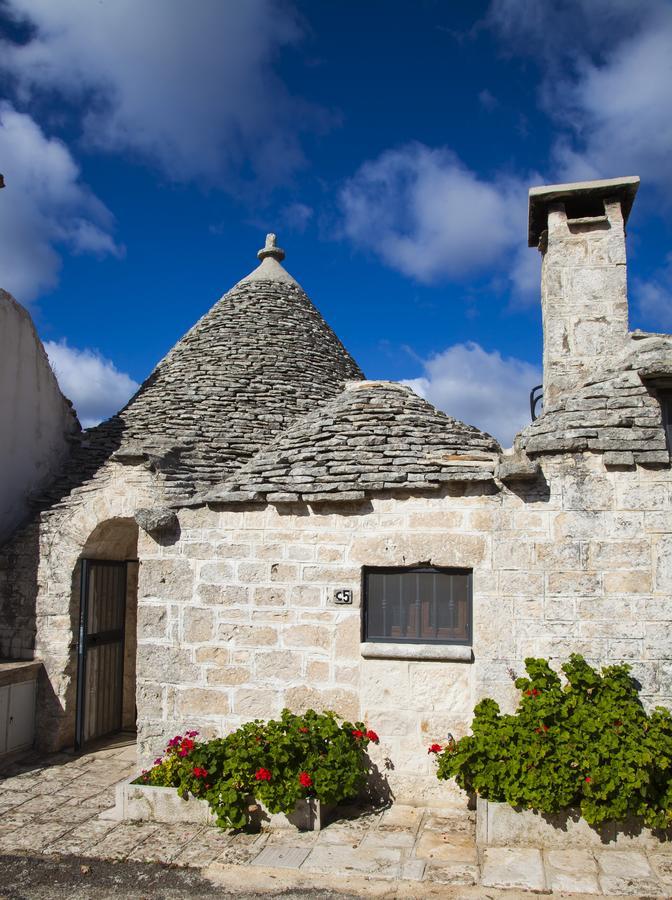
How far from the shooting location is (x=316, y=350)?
11438mm

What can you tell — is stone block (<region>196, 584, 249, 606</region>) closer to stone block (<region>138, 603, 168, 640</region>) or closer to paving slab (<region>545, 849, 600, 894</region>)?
stone block (<region>138, 603, 168, 640</region>)

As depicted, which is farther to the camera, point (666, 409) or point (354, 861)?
point (666, 409)

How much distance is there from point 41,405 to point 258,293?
425 centimetres

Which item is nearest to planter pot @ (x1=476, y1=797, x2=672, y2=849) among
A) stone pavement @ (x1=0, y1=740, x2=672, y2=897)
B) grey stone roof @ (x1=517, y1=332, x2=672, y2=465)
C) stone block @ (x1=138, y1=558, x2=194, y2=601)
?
stone pavement @ (x1=0, y1=740, x2=672, y2=897)

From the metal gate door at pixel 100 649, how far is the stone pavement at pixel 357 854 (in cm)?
187

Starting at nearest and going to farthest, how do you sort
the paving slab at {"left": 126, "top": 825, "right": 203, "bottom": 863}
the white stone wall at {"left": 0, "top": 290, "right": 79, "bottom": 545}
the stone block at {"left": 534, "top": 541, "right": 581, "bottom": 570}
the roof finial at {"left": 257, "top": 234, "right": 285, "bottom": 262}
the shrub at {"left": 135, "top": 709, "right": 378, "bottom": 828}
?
the paving slab at {"left": 126, "top": 825, "right": 203, "bottom": 863}, the shrub at {"left": 135, "top": 709, "right": 378, "bottom": 828}, the stone block at {"left": 534, "top": 541, "right": 581, "bottom": 570}, the white stone wall at {"left": 0, "top": 290, "right": 79, "bottom": 545}, the roof finial at {"left": 257, "top": 234, "right": 285, "bottom": 262}

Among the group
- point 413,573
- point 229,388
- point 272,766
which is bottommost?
point 272,766

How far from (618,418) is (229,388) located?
581cm

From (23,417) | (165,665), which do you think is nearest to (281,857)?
(165,665)

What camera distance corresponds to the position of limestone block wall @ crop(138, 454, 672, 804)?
5.73 meters

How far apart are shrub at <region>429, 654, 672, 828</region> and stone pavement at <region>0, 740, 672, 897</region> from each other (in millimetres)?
344

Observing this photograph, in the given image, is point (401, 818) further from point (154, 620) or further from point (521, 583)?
point (154, 620)

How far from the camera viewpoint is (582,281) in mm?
7234

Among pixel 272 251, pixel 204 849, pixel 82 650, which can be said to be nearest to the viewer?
pixel 204 849
